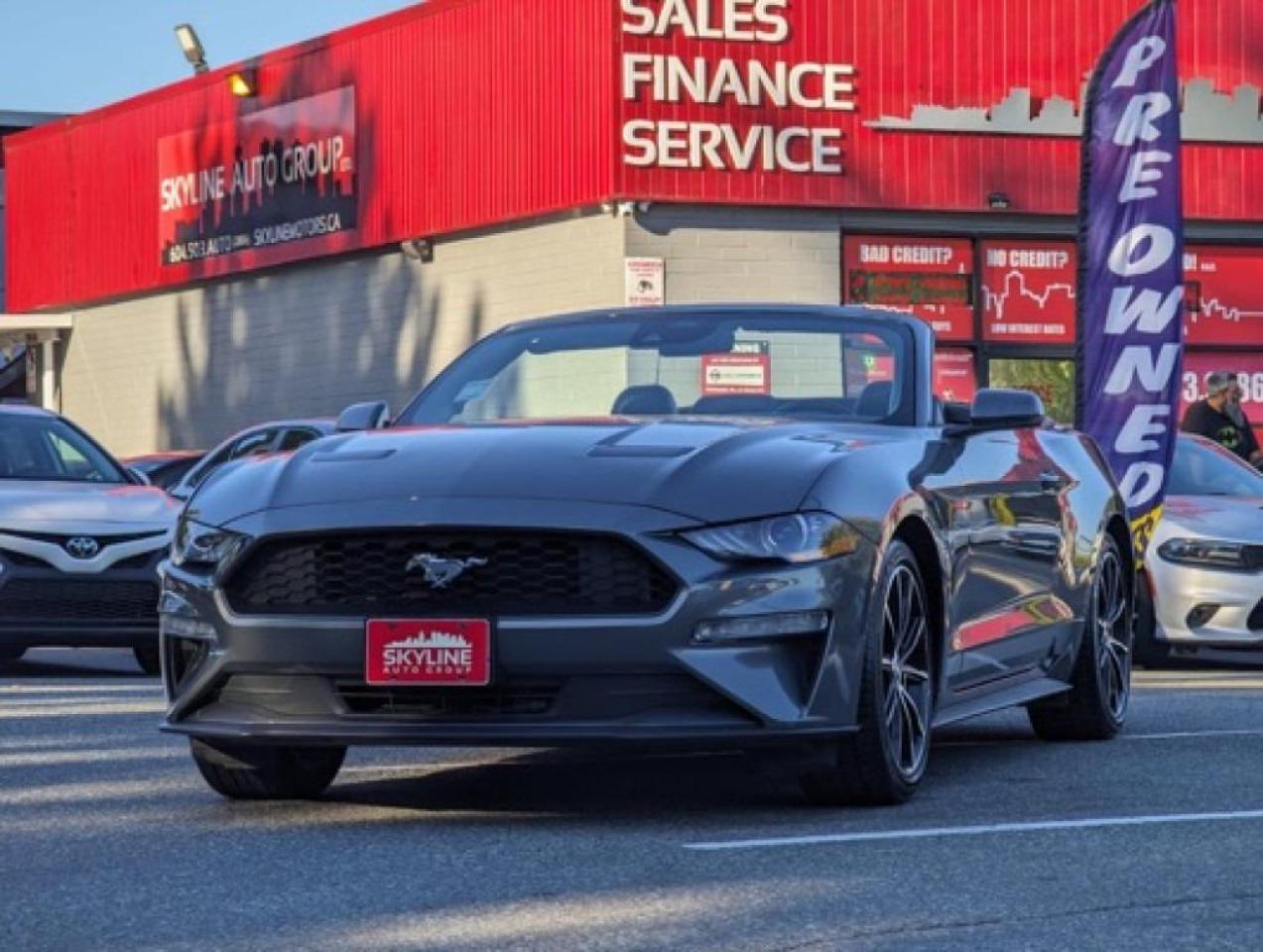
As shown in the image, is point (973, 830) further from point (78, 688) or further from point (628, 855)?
point (78, 688)

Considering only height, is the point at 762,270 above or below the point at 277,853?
above

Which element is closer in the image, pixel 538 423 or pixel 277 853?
pixel 277 853

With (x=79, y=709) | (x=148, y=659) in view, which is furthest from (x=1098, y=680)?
(x=148, y=659)

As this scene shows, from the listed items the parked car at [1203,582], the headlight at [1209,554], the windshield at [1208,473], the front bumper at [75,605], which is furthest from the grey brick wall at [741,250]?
the front bumper at [75,605]

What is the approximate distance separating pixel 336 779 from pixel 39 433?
7799 mm

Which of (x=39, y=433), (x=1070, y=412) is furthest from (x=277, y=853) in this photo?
(x=1070, y=412)

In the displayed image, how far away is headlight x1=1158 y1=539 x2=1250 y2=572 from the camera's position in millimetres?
15984

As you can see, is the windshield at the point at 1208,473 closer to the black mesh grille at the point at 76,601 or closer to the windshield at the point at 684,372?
the black mesh grille at the point at 76,601

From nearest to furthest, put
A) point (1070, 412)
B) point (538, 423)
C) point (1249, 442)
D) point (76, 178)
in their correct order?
1. point (538, 423)
2. point (1249, 442)
3. point (1070, 412)
4. point (76, 178)

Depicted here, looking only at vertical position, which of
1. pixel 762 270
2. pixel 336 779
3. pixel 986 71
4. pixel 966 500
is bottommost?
pixel 336 779

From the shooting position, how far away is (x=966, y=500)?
29.7 ft

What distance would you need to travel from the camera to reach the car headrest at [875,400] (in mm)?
9172

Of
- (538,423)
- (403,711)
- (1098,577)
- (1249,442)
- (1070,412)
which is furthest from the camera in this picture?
(1070,412)

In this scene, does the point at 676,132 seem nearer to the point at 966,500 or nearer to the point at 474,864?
the point at 966,500
